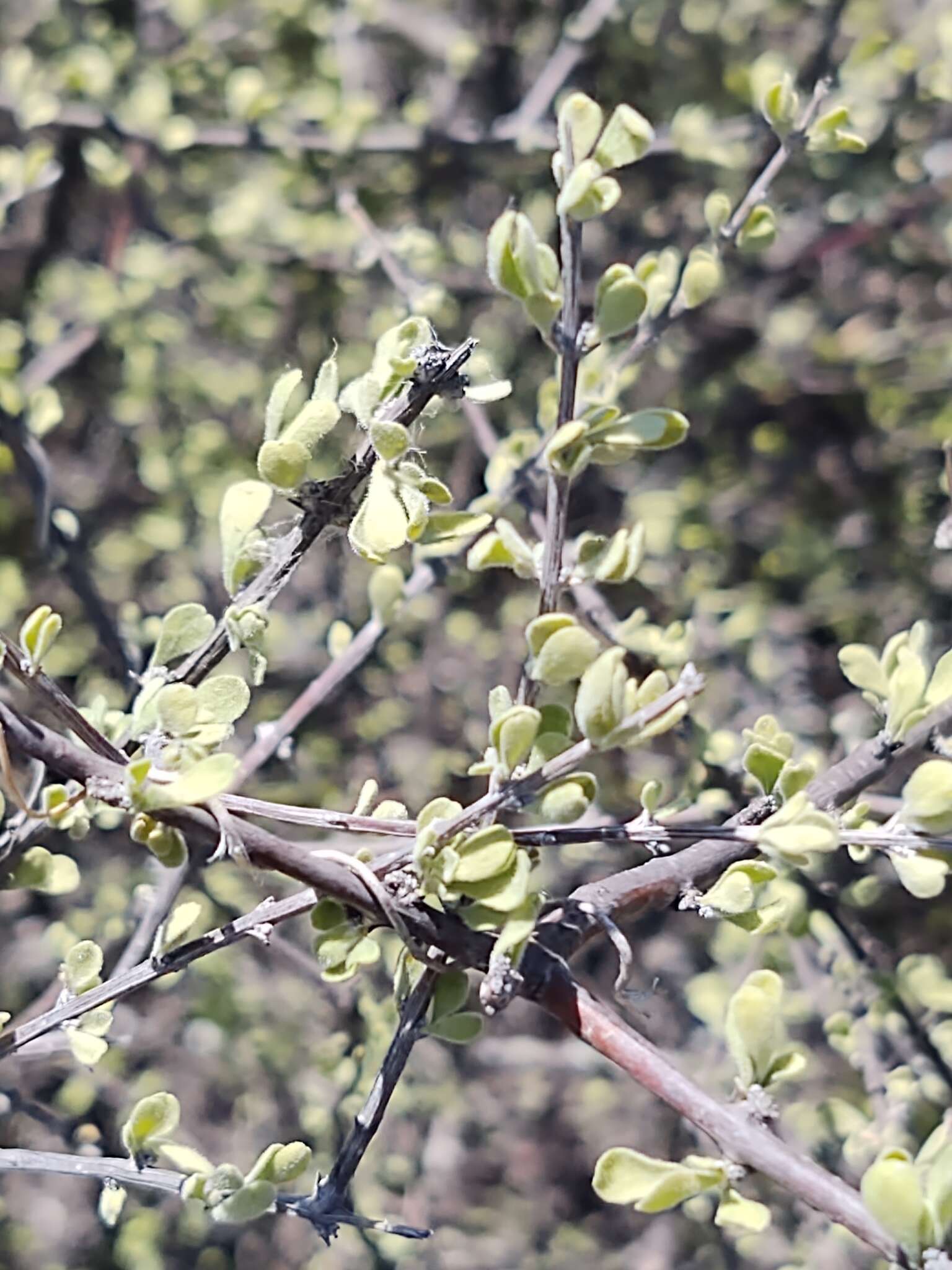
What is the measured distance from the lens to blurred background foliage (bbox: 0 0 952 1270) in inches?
73.5

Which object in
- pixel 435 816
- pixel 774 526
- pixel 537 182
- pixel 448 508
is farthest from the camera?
pixel 774 526

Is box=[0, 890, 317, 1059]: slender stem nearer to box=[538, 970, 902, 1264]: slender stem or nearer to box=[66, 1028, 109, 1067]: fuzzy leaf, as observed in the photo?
box=[66, 1028, 109, 1067]: fuzzy leaf

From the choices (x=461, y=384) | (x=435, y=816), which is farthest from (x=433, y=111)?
(x=435, y=816)

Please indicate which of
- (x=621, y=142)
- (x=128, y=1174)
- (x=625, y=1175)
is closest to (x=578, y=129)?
(x=621, y=142)

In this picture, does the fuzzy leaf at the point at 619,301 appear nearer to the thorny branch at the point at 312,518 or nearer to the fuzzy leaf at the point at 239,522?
the thorny branch at the point at 312,518

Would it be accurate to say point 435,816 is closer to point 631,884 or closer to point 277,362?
point 631,884

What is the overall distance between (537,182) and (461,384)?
170 centimetres

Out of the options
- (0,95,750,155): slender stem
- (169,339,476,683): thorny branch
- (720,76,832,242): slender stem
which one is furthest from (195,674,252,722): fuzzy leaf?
(0,95,750,155): slender stem

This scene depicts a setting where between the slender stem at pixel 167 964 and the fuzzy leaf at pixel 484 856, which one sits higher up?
the fuzzy leaf at pixel 484 856

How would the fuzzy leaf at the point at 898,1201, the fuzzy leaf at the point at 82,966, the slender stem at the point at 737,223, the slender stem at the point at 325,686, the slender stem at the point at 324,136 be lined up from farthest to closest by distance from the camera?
the slender stem at the point at 324,136
the slender stem at the point at 325,686
the slender stem at the point at 737,223
the fuzzy leaf at the point at 82,966
the fuzzy leaf at the point at 898,1201

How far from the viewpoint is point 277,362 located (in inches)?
90.9

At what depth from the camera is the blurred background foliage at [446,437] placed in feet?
6.12

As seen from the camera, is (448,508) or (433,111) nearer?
(448,508)

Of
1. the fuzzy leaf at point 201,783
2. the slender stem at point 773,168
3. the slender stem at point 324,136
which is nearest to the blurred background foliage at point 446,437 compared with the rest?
the slender stem at point 324,136
